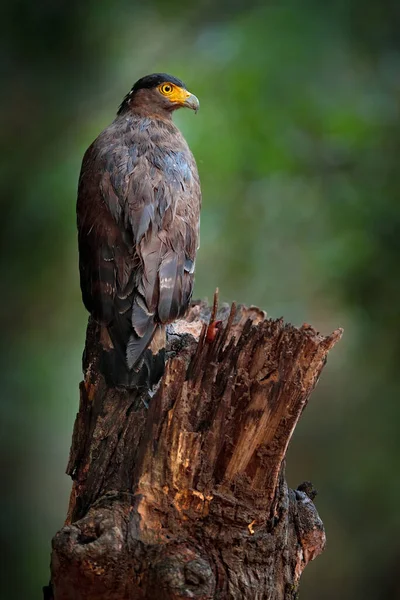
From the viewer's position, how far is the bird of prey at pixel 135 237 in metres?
4.03

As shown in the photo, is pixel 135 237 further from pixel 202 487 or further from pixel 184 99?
pixel 202 487

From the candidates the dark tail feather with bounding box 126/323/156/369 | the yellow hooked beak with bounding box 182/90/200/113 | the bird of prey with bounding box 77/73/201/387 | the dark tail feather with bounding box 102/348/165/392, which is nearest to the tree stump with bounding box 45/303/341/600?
the dark tail feather with bounding box 102/348/165/392

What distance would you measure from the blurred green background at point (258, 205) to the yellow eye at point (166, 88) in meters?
0.75

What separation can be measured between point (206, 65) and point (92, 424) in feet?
11.6

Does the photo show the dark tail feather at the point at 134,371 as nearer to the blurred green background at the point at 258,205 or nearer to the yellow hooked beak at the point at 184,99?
the yellow hooked beak at the point at 184,99

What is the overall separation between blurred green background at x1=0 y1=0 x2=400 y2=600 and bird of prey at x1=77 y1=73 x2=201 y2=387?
1.35 metres

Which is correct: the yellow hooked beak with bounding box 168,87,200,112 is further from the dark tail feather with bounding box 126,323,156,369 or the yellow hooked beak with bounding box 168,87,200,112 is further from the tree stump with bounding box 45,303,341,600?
the tree stump with bounding box 45,303,341,600

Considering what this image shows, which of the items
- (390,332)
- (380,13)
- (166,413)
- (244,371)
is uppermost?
(380,13)

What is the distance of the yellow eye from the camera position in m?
5.14

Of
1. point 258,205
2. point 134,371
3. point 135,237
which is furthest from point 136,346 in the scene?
point 258,205

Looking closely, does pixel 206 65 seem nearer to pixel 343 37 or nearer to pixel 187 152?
pixel 343 37

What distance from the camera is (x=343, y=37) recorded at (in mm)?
6105

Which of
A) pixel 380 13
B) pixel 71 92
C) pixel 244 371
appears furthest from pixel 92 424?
pixel 380 13

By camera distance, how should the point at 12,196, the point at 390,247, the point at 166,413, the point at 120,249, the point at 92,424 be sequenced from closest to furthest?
1. the point at 166,413
2. the point at 92,424
3. the point at 120,249
4. the point at 390,247
5. the point at 12,196
